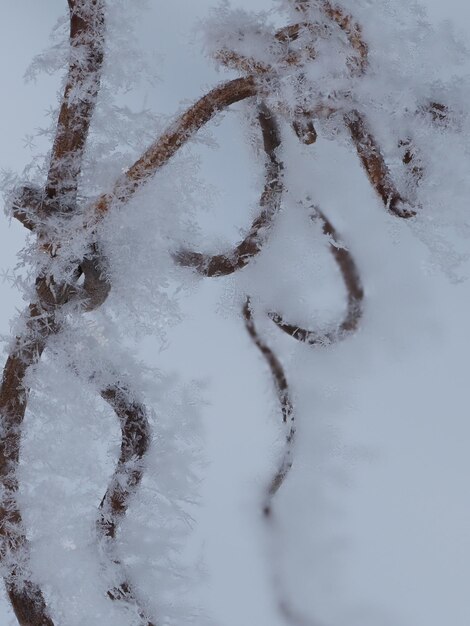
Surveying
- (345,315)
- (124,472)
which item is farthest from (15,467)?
(345,315)

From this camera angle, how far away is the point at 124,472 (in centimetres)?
23

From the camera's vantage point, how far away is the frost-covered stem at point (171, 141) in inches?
7.8

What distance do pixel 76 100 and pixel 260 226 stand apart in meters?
0.08

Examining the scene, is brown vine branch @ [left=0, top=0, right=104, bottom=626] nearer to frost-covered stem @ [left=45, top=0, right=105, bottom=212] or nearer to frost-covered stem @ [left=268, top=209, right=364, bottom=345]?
frost-covered stem @ [left=45, top=0, right=105, bottom=212]

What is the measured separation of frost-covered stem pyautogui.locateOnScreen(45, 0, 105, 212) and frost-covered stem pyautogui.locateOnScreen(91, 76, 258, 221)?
0.01 metres

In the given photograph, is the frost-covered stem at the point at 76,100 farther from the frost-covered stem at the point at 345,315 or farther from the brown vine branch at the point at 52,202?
the frost-covered stem at the point at 345,315

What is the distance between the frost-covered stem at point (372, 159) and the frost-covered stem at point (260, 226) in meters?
0.03

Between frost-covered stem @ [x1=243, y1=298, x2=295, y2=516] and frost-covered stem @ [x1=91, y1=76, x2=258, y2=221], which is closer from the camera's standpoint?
frost-covered stem @ [x1=91, y1=76, x2=258, y2=221]

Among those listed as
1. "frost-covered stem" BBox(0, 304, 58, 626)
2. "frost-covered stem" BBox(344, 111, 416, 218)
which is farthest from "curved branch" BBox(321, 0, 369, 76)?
"frost-covered stem" BBox(0, 304, 58, 626)

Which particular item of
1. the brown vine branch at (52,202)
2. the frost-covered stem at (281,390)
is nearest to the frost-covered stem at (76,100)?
the brown vine branch at (52,202)

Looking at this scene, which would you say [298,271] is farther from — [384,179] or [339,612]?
[339,612]

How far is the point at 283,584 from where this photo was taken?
35 cm

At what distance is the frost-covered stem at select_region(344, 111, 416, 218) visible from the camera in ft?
0.73

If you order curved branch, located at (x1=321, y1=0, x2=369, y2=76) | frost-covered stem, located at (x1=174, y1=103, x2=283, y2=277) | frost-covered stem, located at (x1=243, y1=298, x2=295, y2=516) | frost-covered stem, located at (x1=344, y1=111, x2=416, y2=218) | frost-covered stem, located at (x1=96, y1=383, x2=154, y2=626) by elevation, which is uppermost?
curved branch, located at (x1=321, y1=0, x2=369, y2=76)
